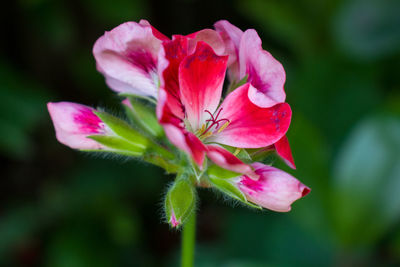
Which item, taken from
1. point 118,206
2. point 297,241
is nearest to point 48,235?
point 118,206

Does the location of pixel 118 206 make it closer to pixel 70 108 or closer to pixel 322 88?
pixel 322 88

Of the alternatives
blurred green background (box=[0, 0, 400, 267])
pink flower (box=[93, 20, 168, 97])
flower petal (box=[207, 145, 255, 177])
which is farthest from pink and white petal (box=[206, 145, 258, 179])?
blurred green background (box=[0, 0, 400, 267])

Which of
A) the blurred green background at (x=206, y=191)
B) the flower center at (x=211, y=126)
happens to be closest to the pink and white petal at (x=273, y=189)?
the flower center at (x=211, y=126)

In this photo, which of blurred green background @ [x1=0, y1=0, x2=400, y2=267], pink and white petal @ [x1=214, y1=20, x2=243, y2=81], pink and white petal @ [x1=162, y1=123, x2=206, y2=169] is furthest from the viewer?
blurred green background @ [x1=0, y1=0, x2=400, y2=267]

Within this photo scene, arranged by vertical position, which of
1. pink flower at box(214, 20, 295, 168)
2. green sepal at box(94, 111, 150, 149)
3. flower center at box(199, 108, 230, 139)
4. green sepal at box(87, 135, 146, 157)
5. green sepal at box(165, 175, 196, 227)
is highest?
pink flower at box(214, 20, 295, 168)

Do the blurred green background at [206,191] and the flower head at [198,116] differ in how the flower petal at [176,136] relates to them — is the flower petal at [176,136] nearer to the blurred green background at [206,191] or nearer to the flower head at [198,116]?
the flower head at [198,116]

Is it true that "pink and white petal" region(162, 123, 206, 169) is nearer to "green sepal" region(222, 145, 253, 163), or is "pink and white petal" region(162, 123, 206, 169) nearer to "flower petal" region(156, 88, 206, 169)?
"flower petal" region(156, 88, 206, 169)
